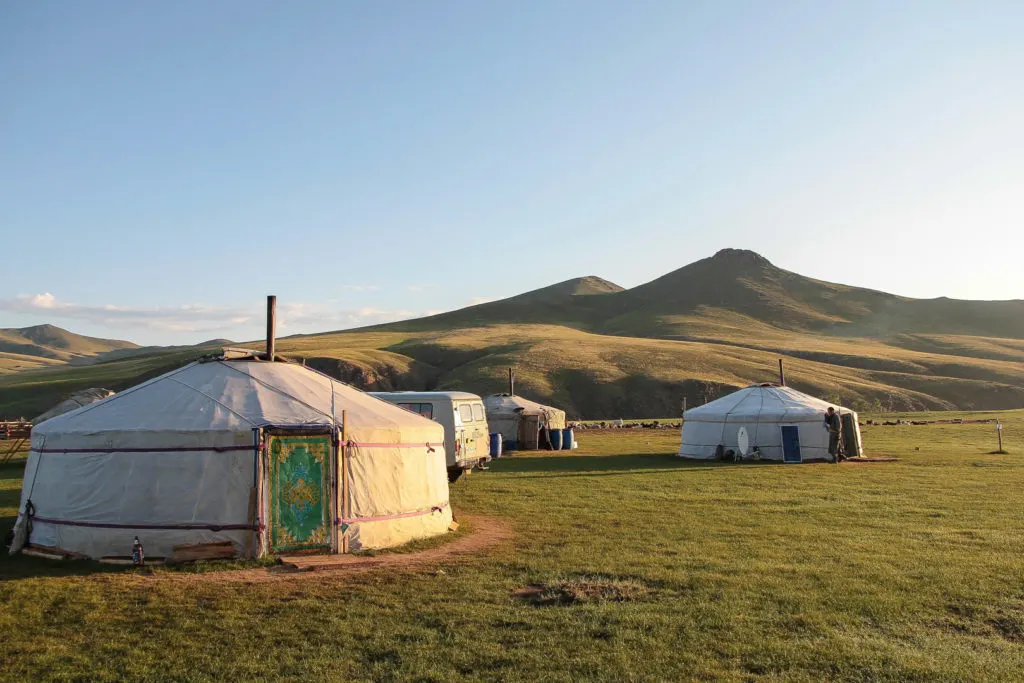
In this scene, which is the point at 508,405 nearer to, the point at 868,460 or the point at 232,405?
the point at 868,460

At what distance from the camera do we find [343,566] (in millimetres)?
9453

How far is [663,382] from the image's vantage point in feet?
227

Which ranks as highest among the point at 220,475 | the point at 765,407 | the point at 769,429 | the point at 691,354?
the point at 691,354

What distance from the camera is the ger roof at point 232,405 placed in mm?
10219

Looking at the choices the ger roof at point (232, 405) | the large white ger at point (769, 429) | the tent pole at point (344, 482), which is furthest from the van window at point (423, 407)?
the tent pole at point (344, 482)

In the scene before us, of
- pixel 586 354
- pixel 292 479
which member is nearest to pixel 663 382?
pixel 586 354

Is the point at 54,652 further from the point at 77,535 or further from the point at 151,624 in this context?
the point at 77,535

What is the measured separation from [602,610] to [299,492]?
4695 mm

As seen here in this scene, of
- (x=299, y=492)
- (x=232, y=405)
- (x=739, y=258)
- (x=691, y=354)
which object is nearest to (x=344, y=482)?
(x=299, y=492)

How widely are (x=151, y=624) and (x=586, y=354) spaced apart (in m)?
73.5

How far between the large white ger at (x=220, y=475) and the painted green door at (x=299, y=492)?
0.5 inches

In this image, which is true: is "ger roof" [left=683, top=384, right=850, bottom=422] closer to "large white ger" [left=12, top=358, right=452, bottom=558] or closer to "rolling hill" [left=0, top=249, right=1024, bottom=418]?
"large white ger" [left=12, top=358, right=452, bottom=558]

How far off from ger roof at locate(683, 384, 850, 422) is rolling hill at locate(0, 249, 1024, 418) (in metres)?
32.7

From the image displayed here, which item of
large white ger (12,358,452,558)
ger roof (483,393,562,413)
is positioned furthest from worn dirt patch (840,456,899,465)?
large white ger (12,358,452,558)
